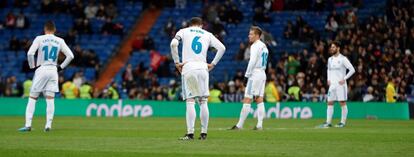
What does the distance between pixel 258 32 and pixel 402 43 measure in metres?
16.0

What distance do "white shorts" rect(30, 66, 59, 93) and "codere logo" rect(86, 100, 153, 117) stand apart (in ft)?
51.3

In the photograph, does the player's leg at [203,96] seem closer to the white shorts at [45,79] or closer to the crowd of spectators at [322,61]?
the white shorts at [45,79]

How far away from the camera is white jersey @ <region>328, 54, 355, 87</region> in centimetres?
2489

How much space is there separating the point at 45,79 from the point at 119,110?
1629 centimetres

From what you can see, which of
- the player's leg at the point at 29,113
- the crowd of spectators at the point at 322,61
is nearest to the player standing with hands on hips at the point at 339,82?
the player's leg at the point at 29,113

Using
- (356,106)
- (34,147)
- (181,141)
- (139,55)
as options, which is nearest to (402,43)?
(356,106)

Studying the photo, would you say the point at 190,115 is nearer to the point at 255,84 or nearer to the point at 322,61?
the point at 255,84

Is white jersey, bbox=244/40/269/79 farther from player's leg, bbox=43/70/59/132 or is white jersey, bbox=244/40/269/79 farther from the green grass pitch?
player's leg, bbox=43/70/59/132

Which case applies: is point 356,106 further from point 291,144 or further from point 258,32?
point 291,144

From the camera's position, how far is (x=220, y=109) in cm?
3588

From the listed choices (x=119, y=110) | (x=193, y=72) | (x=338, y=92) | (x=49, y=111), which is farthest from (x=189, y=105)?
(x=119, y=110)

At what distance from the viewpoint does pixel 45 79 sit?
20.7 meters

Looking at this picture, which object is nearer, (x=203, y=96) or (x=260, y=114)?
(x=203, y=96)

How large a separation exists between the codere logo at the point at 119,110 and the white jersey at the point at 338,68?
12971 millimetres
